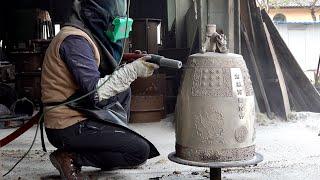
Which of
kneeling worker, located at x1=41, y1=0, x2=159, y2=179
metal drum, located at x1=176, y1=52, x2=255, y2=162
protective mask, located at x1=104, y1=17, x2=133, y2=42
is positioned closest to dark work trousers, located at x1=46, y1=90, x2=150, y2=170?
kneeling worker, located at x1=41, y1=0, x2=159, y2=179

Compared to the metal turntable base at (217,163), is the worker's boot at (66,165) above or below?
below

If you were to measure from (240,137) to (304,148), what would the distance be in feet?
6.37

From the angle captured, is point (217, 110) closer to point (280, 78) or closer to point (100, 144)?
point (100, 144)

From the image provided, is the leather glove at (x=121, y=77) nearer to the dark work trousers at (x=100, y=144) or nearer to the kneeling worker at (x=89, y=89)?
the kneeling worker at (x=89, y=89)

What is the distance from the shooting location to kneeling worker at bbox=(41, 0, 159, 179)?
285 cm

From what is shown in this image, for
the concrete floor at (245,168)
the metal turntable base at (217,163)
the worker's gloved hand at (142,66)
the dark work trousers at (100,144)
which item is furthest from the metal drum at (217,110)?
the concrete floor at (245,168)

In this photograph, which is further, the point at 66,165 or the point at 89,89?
the point at 66,165

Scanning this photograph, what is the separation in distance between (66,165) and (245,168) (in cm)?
147

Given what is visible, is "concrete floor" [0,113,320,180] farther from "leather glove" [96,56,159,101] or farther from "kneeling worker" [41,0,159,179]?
"leather glove" [96,56,159,101]

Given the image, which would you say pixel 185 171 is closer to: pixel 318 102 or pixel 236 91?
pixel 236 91

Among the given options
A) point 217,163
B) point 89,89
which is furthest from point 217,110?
point 89,89

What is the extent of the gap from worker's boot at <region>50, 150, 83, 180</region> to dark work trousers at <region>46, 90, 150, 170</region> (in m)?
0.04

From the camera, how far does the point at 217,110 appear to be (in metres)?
2.76

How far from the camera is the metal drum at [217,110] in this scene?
9.07 feet
